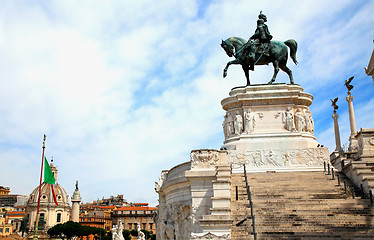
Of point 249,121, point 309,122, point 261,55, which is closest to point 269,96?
point 249,121

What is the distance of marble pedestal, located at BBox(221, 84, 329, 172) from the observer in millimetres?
25828

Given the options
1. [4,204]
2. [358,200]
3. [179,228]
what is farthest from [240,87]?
[4,204]

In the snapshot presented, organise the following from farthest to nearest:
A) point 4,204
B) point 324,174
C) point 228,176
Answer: point 4,204 → point 324,174 → point 228,176

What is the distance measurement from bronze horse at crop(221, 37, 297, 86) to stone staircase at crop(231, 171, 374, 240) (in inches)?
409

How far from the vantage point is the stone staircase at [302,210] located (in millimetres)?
16453

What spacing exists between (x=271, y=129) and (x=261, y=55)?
18.4 ft

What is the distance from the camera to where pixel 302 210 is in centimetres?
1812

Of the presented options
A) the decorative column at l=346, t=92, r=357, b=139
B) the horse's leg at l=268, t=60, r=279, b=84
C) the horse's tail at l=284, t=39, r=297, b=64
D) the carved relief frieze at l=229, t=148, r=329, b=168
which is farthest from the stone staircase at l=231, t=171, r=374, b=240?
the decorative column at l=346, t=92, r=357, b=139

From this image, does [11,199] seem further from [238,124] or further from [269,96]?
[269,96]

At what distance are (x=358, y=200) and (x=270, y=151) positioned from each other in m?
8.10

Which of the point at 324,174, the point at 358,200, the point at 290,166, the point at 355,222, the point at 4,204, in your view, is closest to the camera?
the point at 355,222

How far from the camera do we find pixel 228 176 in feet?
66.6

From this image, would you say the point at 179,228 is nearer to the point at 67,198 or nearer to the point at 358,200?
the point at 358,200

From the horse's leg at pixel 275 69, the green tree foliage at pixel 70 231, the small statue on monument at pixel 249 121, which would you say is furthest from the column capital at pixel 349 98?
the green tree foliage at pixel 70 231
